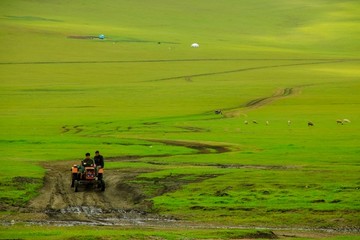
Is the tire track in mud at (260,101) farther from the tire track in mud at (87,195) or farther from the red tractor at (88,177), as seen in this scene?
the red tractor at (88,177)

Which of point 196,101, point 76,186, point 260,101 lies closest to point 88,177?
point 76,186

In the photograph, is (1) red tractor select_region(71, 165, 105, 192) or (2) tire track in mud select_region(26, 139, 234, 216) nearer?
(2) tire track in mud select_region(26, 139, 234, 216)

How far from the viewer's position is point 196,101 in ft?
286

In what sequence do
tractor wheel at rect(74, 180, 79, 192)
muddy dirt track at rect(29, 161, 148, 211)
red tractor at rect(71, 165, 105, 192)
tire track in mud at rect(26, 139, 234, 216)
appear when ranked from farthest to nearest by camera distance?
red tractor at rect(71, 165, 105, 192) < tractor wheel at rect(74, 180, 79, 192) < muddy dirt track at rect(29, 161, 148, 211) < tire track in mud at rect(26, 139, 234, 216)

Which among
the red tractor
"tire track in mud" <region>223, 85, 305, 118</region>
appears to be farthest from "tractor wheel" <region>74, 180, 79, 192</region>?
"tire track in mud" <region>223, 85, 305, 118</region>

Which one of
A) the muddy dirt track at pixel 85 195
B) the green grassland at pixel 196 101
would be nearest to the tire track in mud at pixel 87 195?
the muddy dirt track at pixel 85 195

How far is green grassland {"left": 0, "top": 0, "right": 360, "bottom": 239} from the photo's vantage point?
30066 millimetres

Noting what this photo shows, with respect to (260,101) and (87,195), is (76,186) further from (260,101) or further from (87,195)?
(260,101)

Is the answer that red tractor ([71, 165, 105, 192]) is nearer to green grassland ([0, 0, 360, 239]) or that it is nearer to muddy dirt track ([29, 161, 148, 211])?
muddy dirt track ([29, 161, 148, 211])

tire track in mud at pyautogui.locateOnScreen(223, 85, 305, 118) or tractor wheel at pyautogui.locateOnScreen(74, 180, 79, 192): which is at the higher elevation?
Answer: tire track in mud at pyautogui.locateOnScreen(223, 85, 305, 118)

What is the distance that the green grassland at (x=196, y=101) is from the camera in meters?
30.1

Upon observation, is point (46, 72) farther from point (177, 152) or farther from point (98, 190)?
point (98, 190)

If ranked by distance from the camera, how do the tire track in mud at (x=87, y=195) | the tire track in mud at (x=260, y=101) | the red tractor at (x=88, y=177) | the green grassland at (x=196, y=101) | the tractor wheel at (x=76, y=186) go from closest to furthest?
the tire track in mud at (x=87, y=195) < the green grassland at (x=196, y=101) < the tractor wheel at (x=76, y=186) < the red tractor at (x=88, y=177) < the tire track in mud at (x=260, y=101)

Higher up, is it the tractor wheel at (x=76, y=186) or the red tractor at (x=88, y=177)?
the red tractor at (x=88, y=177)
